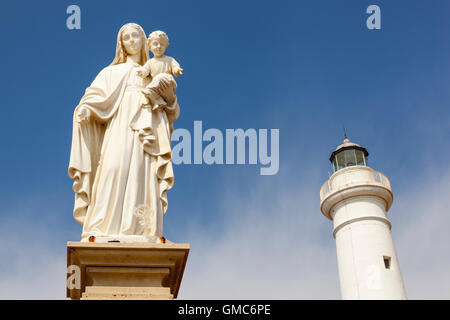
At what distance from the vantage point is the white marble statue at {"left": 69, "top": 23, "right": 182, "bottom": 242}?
23.7 ft

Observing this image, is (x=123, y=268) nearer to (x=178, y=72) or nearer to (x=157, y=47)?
(x=178, y=72)

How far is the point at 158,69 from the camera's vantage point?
847 centimetres

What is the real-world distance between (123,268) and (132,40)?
4010mm

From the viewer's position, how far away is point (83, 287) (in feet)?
22.2

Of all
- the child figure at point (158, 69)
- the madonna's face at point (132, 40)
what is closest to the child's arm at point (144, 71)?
the child figure at point (158, 69)

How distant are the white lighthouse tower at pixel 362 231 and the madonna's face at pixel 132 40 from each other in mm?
26360

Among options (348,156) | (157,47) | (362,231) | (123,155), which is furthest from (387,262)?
(123,155)

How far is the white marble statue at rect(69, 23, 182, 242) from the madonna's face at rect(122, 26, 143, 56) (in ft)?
Answer: 1.12

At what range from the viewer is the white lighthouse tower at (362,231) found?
32.4 m

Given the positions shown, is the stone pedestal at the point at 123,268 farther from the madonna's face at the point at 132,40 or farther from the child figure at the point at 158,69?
the madonna's face at the point at 132,40

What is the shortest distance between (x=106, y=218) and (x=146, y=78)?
2.46m

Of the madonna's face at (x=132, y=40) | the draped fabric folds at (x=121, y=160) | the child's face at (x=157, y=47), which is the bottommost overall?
the draped fabric folds at (x=121, y=160)
